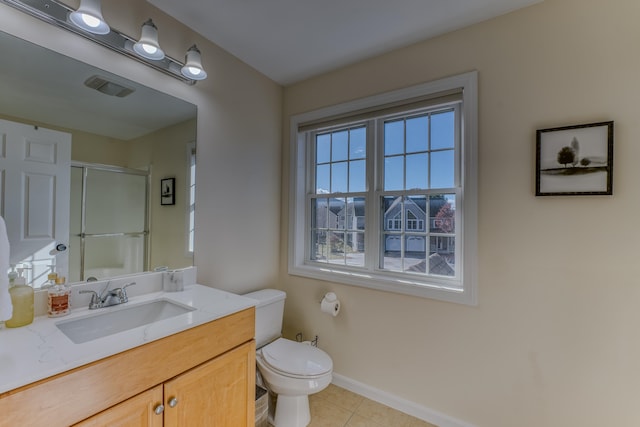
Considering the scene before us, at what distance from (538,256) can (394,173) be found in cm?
97

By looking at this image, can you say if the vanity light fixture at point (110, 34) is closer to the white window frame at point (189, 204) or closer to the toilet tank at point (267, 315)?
the white window frame at point (189, 204)

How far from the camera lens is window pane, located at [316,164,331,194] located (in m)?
2.32

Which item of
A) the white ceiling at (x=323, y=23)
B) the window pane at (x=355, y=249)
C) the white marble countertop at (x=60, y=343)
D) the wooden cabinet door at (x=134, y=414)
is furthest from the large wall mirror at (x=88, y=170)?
the window pane at (x=355, y=249)

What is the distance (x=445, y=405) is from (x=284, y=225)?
167cm

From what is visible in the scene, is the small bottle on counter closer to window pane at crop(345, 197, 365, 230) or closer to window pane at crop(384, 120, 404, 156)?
Result: window pane at crop(345, 197, 365, 230)

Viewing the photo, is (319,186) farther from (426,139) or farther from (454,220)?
(454,220)

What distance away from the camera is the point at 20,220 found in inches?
42.7

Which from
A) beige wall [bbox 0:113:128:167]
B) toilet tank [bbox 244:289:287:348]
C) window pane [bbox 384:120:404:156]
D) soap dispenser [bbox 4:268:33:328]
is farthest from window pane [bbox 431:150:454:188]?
soap dispenser [bbox 4:268:33:328]

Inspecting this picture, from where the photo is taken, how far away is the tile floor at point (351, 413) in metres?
1.67

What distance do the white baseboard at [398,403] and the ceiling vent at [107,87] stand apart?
7.40ft

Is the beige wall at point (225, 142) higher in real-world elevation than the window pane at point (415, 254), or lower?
higher

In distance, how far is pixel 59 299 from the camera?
1.12 metres

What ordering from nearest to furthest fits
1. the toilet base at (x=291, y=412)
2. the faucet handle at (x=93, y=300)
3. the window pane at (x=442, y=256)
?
the faucet handle at (x=93, y=300) < the toilet base at (x=291, y=412) < the window pane at (x=442, y=256)

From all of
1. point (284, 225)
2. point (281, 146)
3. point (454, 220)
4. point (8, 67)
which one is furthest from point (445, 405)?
point (8, 67)
